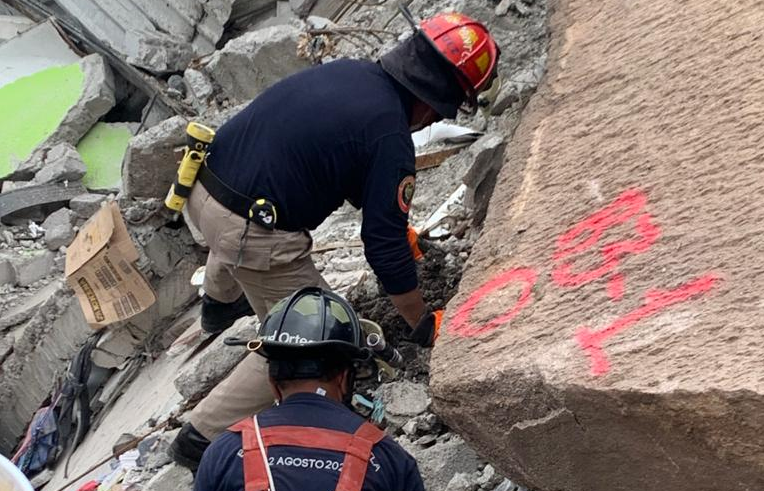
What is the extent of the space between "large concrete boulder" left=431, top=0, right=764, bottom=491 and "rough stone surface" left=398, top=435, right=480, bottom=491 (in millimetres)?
404

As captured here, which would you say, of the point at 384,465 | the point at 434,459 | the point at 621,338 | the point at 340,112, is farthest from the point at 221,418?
the point at 621,338

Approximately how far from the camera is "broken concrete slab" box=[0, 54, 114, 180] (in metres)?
8.44

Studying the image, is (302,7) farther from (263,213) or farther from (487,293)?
(487,293)

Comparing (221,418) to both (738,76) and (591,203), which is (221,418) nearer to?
(591,203)

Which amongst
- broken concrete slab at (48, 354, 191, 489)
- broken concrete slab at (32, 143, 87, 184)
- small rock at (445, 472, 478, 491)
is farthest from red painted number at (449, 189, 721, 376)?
broken concrete slab at (32, 143, 87, 184)

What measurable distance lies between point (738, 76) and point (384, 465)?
1.60 meters

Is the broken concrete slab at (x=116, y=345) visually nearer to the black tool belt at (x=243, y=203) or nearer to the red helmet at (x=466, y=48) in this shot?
the black tool belt at (x=243, y=203)

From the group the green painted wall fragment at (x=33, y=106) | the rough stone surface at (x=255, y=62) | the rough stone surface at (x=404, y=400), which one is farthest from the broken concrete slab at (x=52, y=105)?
the rough stone surface at (x=404, y=400)

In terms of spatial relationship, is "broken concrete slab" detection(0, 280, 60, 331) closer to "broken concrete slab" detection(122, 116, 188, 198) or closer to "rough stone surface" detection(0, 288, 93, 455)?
"rough stone surface" detection(0, 288, 93, 455)

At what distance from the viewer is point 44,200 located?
7.89m

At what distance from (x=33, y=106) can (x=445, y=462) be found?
6.86 metres

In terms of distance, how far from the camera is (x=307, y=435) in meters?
2.11

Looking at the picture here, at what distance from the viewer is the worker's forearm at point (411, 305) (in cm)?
320

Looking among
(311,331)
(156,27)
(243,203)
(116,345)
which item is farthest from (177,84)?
(311,331)
